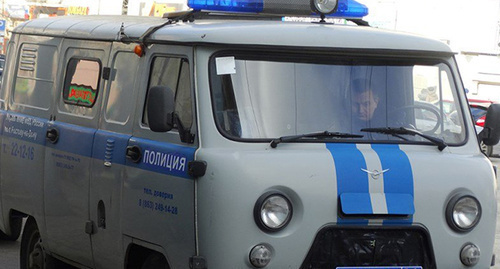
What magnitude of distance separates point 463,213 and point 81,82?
3056 millimetres

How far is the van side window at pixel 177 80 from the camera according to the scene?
6402mm

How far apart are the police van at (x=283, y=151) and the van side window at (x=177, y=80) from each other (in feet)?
0.04

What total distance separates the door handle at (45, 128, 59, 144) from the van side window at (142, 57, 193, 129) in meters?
1.30

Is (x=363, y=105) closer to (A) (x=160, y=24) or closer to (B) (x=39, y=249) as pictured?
(A) (x=160, y=24)

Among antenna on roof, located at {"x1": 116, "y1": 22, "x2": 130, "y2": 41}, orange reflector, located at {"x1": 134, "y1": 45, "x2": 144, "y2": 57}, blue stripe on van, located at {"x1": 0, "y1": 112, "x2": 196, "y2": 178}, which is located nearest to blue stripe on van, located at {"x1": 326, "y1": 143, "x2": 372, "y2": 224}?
blue stripe on van, located at {"x1": 0, "y1": 112, "x2": 196, "y2": 178}

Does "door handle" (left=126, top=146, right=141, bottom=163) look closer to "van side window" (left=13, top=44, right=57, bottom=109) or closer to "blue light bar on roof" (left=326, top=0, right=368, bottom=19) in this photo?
"van side window" (left=13, top=44, right=57, bottom=109)

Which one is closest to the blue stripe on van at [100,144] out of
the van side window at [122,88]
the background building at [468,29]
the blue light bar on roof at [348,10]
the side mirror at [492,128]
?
the van side window at [122,88]

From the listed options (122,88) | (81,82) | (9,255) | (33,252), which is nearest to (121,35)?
(122,88)

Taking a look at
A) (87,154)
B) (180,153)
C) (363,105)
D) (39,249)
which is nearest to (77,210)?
(87,154)

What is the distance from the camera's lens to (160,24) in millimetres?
A: 7059

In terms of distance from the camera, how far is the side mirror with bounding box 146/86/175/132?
20.1 ft

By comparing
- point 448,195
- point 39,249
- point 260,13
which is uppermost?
point 260,13

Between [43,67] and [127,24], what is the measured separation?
51.8 inches

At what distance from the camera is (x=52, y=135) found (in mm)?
7984
